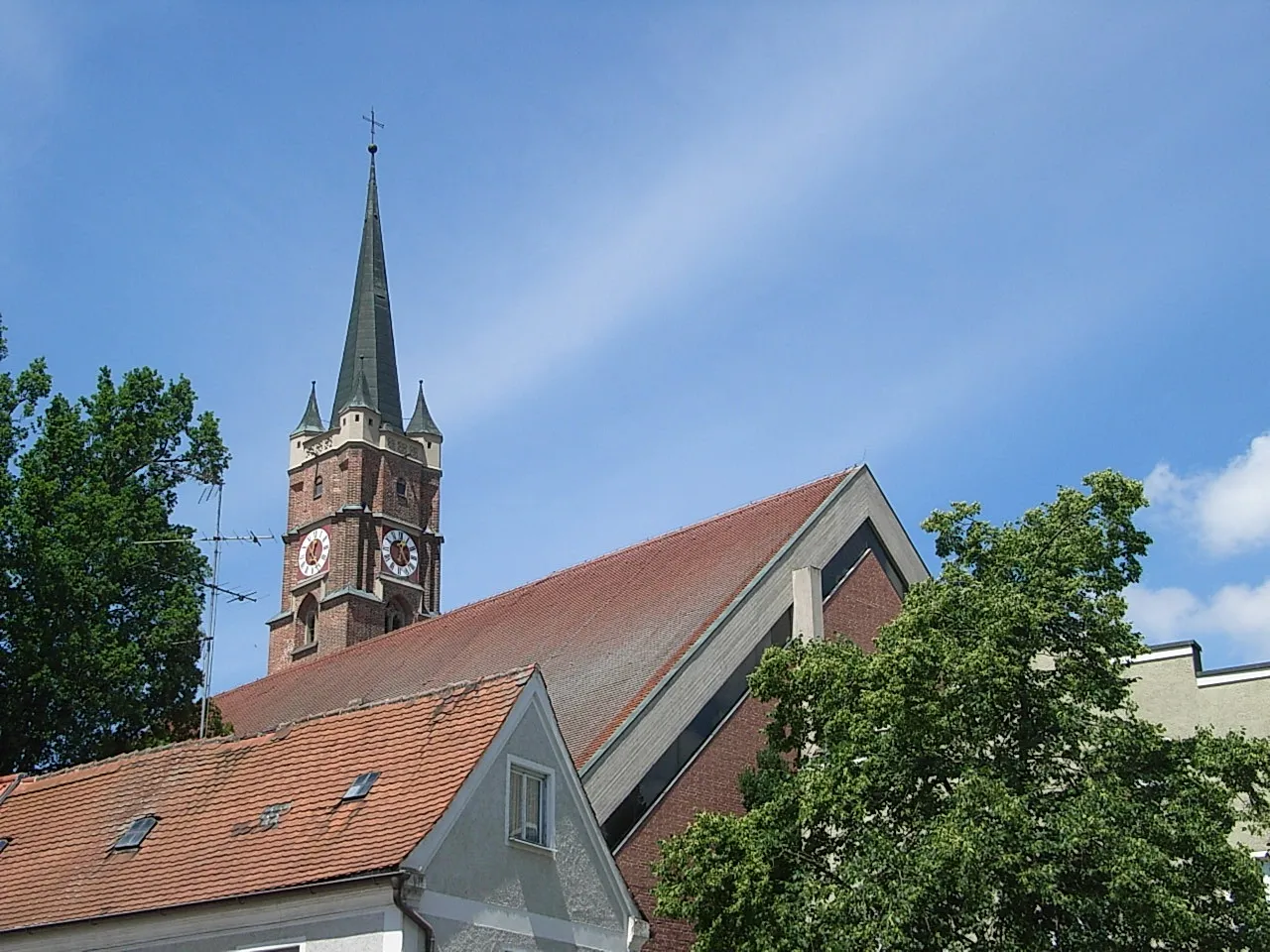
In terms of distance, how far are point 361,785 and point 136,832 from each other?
3.04 meters

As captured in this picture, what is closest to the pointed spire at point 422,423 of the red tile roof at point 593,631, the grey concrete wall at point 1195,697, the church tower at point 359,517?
the church tower at point 359,517

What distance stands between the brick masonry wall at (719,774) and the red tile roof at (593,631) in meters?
1.36

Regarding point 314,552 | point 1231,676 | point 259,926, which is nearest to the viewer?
point 259,926

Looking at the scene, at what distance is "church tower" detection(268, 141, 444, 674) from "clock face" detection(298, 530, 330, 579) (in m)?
0.03

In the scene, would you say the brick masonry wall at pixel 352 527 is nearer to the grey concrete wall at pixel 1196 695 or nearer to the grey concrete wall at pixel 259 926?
the grey concrete wall at pixel 1196 695

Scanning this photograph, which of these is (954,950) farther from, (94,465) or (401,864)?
(94,465)

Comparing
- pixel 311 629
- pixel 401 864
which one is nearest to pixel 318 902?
pixel 401 864

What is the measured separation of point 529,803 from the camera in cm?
1797

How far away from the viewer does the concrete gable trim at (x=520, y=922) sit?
53.2ft

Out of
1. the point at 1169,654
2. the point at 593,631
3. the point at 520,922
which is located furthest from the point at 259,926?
the point at 1169,654

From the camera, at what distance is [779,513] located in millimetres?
28844

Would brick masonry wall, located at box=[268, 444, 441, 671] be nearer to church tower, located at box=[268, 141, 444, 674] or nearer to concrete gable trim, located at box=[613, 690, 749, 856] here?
church tower, located at box=[268, 141, 444, 674]

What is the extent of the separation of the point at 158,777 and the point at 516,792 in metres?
4.71

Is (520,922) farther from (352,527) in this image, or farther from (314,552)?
(314,552)
